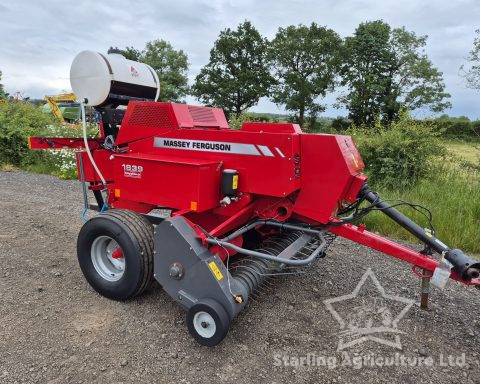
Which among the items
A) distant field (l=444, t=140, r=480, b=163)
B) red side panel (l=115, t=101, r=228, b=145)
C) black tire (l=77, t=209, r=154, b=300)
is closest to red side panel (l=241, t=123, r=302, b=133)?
red side panel (l=115, t=101, r=228, b=145)

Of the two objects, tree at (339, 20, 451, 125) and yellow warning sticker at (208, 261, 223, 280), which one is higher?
tree at (339, 20, 451, 125)

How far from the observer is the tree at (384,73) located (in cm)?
3338

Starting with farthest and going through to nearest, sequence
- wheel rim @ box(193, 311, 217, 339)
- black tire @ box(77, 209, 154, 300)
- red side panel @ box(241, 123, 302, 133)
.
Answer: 1. red side panel @ box(241, 123, 302, 133)
2. black tire @ box(77, 209, 154, 300)
3. wheel rim @ box(193, 311, 217, 339)

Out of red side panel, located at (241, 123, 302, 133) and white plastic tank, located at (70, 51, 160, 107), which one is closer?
red side panel, located at (241, 123, 302, 133)

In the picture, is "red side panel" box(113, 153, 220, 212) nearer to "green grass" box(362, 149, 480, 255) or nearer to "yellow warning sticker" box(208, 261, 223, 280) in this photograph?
"yellow warning sticker" box(208, 261, 223, 280)

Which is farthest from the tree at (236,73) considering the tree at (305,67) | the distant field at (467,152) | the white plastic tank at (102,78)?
the white plastic tank at (102,78)

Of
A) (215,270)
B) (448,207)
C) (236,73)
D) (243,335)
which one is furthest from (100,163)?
(236,73)

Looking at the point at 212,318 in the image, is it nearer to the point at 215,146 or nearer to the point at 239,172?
the point at 239,172

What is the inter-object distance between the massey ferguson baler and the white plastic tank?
0.01m

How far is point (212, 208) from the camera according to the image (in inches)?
128

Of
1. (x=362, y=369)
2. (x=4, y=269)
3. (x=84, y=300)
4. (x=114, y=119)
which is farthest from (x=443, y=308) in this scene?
(x=4, y=269)

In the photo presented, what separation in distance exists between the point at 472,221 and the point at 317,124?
31098 mm

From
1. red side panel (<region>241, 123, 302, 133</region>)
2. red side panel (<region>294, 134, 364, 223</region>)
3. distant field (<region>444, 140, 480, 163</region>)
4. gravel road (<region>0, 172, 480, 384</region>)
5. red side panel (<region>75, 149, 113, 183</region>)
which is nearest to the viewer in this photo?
gravel road (<region>0, 172, 480, 384</region>)

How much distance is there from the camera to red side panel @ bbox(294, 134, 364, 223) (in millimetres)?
2957
